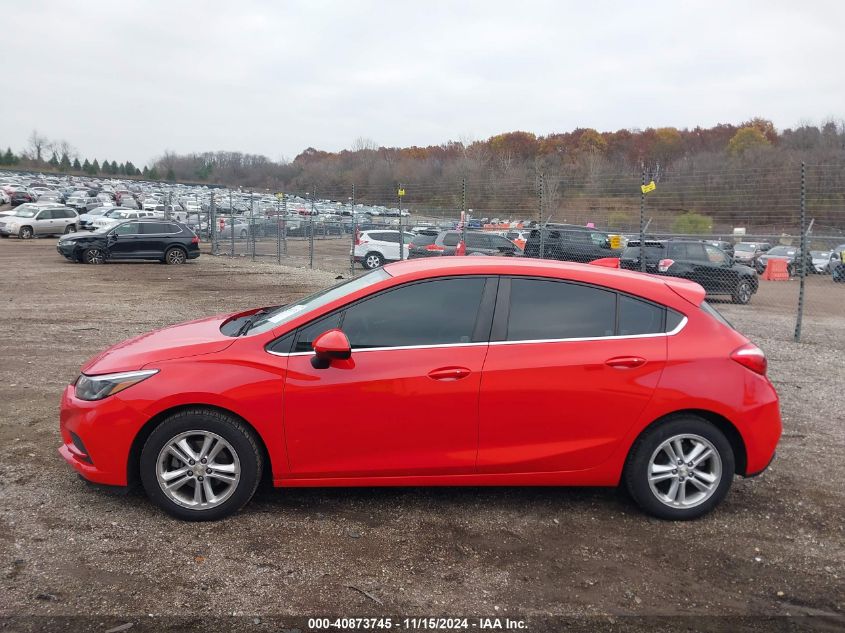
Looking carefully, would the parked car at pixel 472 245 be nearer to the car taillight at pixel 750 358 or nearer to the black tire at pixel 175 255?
the black tire at pixel 175 255

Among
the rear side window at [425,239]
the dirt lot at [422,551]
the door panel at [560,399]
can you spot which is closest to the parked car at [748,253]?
the rear side window at [425,239]

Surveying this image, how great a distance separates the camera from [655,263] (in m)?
17.8

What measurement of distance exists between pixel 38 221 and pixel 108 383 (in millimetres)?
35918

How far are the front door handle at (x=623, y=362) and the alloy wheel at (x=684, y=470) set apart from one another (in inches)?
19.6

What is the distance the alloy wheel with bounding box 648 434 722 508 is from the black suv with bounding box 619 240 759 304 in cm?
1373

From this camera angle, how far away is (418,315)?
443cm

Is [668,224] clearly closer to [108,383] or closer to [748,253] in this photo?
[748,253]

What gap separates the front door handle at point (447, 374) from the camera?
13.9ft

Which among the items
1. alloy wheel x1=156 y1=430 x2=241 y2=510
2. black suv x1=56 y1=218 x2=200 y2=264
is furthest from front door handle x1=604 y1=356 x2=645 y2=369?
black suv x1=56 y1=218 x2=200 y2=264

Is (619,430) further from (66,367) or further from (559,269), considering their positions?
(66,367)

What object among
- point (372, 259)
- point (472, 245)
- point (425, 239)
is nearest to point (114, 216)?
point (372, 259)

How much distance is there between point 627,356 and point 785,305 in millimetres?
15682

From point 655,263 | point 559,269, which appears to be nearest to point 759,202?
point 655,263

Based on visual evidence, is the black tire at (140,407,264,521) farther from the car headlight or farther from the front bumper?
the car headlight
